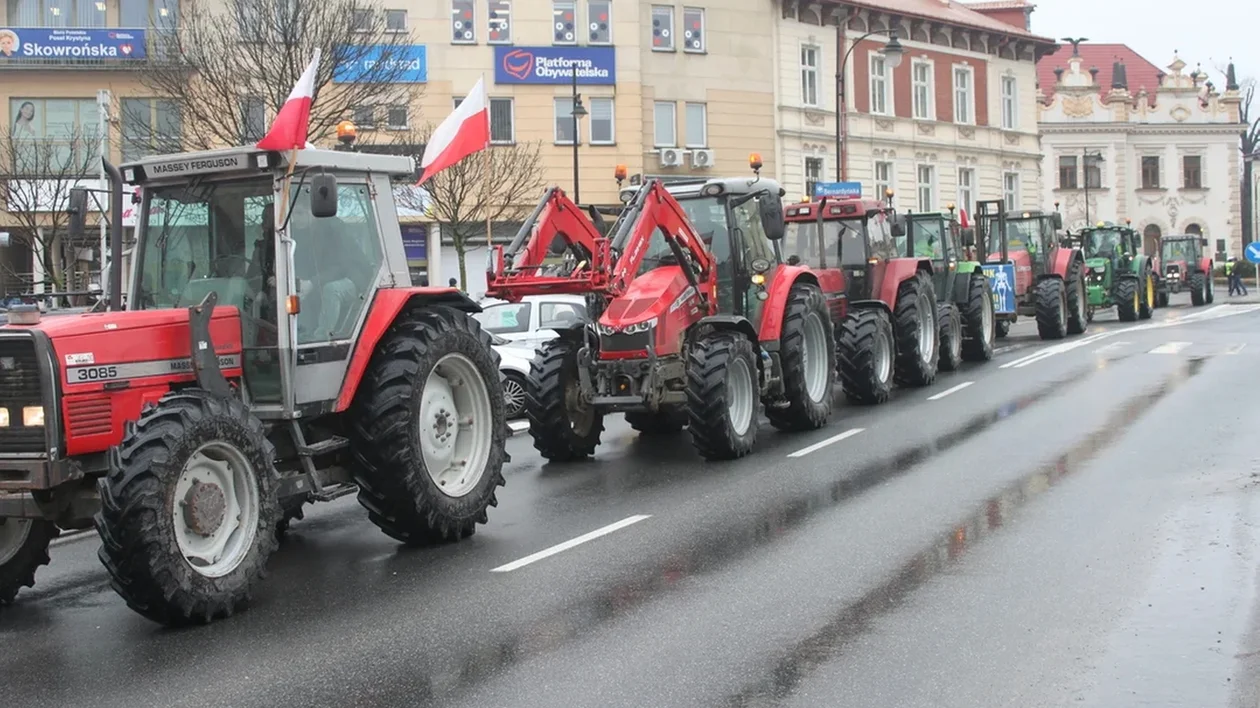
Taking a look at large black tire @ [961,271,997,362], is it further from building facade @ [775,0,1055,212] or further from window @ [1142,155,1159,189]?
window @ [1142,155,1159,189]

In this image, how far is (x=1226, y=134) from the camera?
8144 centimetres

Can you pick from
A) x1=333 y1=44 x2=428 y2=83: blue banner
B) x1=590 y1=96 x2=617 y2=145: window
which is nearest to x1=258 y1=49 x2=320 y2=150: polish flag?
x1=333 y1=44 x2=428 y2=83: blue banner

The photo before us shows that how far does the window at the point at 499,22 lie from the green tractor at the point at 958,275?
61.0ft

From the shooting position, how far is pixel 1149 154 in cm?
8031

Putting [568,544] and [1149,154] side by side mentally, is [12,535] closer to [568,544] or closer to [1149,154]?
[568,544]

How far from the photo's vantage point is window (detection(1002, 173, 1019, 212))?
55625 millimetres

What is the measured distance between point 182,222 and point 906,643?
4.92m

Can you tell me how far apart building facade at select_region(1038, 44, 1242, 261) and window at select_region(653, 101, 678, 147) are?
4184cm

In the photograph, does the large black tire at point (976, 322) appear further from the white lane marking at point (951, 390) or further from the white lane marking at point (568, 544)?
the white lane marking at point (568, 544)

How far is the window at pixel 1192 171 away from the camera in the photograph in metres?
80.6

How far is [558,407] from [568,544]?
13.2ft

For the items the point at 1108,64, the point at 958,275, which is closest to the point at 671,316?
the point at 958,275

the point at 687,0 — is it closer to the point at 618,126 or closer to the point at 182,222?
the point at 618,126

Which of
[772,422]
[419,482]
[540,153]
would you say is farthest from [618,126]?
[419,482]
